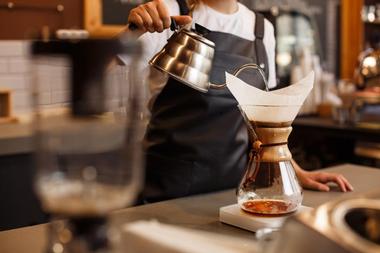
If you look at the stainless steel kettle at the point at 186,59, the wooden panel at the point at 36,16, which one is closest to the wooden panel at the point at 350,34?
the wooden panel at the point at 36,16

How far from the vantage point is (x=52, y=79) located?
71 cm

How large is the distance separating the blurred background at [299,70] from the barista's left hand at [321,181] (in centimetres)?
74

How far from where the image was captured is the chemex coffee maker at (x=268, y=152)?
4.04ft

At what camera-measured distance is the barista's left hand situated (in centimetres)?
158

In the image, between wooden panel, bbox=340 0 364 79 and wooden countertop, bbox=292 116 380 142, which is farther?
wooden panel, bbox=340 0 364 79

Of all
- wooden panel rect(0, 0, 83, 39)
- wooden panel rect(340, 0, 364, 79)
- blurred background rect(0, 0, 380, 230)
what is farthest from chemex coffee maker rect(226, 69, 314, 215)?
wooden panel rect(340, 0, 364, 79)

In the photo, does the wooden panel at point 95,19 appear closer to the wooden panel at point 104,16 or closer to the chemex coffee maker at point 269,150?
the wooden panel at point 104,16

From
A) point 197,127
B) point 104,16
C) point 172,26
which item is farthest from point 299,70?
point 172,26

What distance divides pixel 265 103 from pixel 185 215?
1.09 ft

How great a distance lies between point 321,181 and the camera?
162 centimetres

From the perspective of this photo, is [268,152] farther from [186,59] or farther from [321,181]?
[321,181]

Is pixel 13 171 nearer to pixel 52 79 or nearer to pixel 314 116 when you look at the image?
pixel 52 79

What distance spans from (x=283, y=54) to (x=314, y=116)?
0.50 meters

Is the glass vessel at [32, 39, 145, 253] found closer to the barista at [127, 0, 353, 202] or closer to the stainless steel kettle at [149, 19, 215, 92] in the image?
the stainless steel kettle at [149, 19, 215, 92]
